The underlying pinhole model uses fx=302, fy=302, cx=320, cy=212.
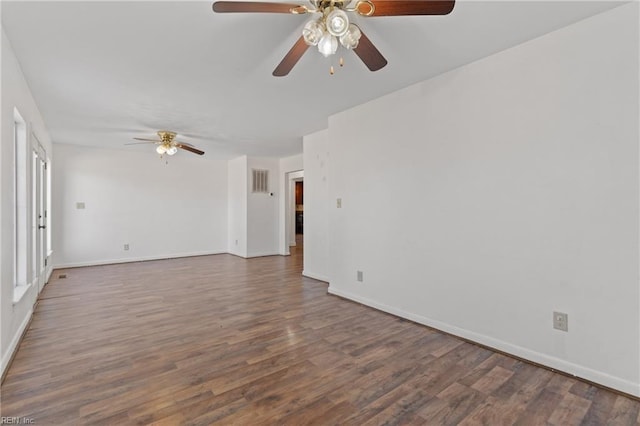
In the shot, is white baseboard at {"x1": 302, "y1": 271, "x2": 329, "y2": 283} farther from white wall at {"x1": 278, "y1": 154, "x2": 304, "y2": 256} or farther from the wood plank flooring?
white wall at {"x1": 278, "y1": 154, "x2": 304, "y2": 256}

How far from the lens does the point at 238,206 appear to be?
7.55 metres

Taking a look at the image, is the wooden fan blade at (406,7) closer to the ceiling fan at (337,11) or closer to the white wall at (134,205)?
the ceiling fan at (337,11)

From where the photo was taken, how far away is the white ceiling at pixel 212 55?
6.51 ft

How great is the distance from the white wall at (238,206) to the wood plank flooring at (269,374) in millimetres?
3711

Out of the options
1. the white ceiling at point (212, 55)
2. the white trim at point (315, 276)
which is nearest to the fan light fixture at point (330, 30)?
the white ceiling at point (212, 55)

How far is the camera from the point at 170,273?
5.46 meters

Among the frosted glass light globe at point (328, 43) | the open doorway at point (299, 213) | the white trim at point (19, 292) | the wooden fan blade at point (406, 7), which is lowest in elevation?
the white trim at point (19, 292)

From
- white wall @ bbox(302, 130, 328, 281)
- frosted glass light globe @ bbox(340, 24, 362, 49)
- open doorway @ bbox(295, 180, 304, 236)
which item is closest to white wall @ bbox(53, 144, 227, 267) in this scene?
white wall @ bbox(302, 130, 328, 281)

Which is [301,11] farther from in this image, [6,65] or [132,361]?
[132,361]

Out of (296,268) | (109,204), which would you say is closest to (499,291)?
(296,268)

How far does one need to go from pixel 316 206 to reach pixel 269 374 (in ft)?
10.9

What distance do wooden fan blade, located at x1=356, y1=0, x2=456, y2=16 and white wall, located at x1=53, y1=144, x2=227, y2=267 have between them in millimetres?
6278

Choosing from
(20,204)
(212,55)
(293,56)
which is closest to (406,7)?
(293,56)

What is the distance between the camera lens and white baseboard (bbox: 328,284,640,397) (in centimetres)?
197
